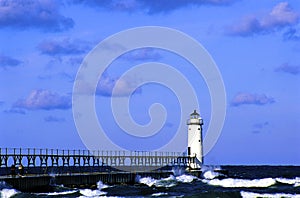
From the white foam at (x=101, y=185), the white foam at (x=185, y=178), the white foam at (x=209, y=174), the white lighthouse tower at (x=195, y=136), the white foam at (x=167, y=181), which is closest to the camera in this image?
the white foam at (x=101, y=185)

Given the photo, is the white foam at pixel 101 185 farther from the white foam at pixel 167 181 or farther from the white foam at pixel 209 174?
the white foam at pixel 209 174

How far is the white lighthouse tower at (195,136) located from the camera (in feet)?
205

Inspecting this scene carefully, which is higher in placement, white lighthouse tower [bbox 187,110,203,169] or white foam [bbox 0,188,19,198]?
white lighthouse tower [bbox 187,110,203,169]

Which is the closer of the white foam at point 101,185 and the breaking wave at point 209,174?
the white foam at point 101,185

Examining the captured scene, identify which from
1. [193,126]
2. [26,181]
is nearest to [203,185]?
[193,126]

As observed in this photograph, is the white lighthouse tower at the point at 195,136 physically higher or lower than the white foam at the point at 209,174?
higher

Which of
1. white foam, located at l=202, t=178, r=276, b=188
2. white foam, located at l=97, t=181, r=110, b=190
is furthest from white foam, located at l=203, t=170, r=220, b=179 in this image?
white foam, located at l=97, t=181, r=110, b=190

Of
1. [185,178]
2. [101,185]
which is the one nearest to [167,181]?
[185,178]

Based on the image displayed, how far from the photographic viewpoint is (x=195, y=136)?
62625 mm

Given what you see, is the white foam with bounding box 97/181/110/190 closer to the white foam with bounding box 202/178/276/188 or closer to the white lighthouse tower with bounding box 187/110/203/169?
the white foam with bounding box 202/178/276/188

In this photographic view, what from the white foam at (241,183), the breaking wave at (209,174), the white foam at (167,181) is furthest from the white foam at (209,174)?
the white foam at (241,183)

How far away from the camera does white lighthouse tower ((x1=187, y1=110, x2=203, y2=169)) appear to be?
6256 centimetres

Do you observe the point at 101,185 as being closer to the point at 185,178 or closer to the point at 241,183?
the point at 185,178

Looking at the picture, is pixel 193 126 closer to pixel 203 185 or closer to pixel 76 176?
pixel 203 185
